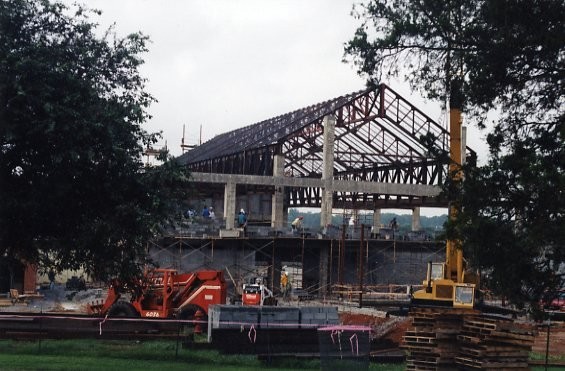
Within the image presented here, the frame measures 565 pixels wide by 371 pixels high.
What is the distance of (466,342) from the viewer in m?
16.8

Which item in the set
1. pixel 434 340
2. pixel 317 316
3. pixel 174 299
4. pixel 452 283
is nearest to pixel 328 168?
pixel 174 299

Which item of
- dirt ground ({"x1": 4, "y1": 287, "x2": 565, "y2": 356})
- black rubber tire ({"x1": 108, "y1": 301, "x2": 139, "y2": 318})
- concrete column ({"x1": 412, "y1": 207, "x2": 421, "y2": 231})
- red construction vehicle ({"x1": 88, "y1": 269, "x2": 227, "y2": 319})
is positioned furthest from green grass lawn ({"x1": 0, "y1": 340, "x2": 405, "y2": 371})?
concrete column ({"x1": 412, "y1": 207, "x2": 421, "y2": 231})

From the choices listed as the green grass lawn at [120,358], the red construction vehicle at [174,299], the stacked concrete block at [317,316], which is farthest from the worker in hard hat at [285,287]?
the green grass lawn at [120,358]

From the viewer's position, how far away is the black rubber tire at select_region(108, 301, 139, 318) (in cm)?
2902

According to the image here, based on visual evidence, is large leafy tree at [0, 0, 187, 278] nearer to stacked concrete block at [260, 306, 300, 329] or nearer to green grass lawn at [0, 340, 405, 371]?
green grass lawn at [0, 340, 405, 371]

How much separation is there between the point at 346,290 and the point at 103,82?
32.7m

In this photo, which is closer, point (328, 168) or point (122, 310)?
point (122, 310)

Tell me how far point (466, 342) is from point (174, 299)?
15366mm

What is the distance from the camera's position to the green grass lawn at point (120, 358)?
734 inches

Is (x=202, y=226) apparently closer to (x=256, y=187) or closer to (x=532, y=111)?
(x=256, y=187)

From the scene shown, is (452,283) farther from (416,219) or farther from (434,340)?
(416,219)

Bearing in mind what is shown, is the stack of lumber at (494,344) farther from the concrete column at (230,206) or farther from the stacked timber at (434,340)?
the concrete column at (230,206)

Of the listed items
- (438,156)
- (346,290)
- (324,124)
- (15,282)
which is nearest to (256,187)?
(324,124)

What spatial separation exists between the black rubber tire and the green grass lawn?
5195 mm
